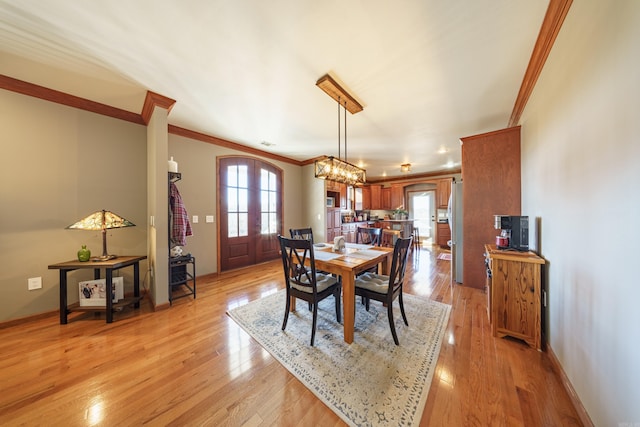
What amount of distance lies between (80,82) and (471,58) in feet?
12.7

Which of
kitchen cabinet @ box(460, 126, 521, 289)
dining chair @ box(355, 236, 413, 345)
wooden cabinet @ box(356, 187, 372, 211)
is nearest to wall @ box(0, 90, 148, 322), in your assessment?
dining chair @ box(355, 236, 413, 345)

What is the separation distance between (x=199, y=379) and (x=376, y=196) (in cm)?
716

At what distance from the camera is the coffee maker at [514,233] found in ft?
7.16

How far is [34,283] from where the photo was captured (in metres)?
2.25

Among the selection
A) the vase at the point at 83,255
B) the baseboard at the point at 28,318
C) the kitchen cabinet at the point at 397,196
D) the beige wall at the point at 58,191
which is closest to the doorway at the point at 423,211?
the kitchen cabinet at the point at 397,196

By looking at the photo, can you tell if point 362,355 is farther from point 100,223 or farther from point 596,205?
point 100,223

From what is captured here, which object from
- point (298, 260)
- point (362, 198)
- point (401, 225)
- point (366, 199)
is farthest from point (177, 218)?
point (366, 199)

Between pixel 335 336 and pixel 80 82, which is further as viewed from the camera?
pixel 80 82

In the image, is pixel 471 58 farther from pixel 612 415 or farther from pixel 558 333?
pixel 612 415

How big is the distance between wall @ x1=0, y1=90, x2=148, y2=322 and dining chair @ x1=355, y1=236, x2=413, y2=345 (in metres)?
3.16

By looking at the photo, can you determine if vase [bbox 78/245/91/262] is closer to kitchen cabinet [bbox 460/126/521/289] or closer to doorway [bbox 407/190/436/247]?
kitchen cabinet [bbox 460/126/521/289]

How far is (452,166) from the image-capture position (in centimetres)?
591

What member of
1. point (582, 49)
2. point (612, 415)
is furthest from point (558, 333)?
point (582, 49)

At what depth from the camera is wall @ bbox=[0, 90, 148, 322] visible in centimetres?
214
